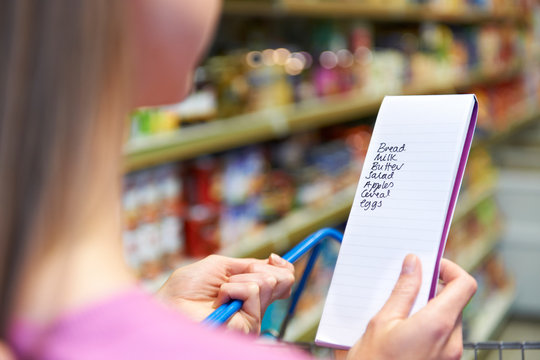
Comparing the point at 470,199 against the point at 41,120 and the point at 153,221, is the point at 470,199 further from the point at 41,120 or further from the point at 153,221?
the point at 41,120

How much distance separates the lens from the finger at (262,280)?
3.04ft

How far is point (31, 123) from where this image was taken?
1.46 feet

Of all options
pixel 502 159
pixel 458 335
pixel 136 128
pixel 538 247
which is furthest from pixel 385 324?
pixel 502 159

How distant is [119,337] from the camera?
0.44 meters

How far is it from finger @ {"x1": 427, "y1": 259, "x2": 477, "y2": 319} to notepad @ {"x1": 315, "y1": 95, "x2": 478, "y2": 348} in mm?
15

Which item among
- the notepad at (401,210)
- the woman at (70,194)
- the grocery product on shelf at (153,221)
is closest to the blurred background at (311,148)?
the grocery product on shelf at (153,221)

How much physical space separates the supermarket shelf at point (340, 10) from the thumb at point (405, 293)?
5.80 ft

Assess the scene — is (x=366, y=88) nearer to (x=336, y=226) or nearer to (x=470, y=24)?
(x=336, y=226)

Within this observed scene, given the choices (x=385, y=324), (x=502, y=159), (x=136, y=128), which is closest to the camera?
(x=385, y=324)

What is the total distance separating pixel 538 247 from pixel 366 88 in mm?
2062

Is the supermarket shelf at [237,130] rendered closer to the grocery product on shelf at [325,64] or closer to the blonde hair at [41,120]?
the grocery product on shelf at [325,64]

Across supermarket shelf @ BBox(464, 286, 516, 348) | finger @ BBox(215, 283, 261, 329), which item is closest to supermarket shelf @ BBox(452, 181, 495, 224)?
supermarket shelf @ BBox(464, 286, 516, 348)

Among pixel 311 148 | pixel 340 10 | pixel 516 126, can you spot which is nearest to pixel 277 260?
pixel 340 10

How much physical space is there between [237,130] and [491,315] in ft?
8.76
